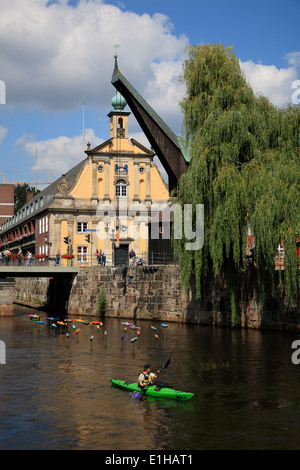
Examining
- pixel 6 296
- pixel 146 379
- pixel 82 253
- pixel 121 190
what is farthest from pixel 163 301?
pixel 121 190

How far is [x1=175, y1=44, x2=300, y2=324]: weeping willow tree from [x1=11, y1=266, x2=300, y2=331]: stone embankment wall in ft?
6.36

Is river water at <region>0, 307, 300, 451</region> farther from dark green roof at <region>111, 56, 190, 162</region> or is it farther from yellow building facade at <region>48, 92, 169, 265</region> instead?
yellow building facade at <region>48, 92, 169, 265</region>

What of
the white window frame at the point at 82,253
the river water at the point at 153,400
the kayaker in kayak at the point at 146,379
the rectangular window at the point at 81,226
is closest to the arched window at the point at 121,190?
the rectangular window at the point at 81,226

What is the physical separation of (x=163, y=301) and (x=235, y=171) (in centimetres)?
1364

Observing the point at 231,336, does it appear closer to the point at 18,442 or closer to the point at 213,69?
the point at 213,69

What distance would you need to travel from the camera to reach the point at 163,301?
126 ft

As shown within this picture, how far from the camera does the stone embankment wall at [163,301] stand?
30.4 meters

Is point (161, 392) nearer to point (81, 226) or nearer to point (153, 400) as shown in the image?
point (153, 400)

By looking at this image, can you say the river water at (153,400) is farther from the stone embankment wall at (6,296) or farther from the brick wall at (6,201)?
the brick wall at (6,201)

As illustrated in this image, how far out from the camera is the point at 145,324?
3744 cm

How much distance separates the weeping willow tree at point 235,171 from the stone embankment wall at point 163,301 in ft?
6.36

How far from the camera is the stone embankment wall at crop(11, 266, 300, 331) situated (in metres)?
30.4
